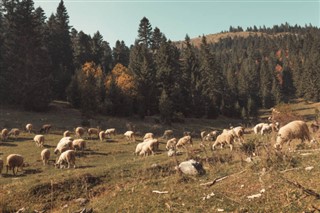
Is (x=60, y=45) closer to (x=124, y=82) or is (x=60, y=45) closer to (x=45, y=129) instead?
(x=124, y=82)

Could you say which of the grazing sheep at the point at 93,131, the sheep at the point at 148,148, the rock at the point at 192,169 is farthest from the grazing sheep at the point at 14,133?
the rock at the point at 192,169

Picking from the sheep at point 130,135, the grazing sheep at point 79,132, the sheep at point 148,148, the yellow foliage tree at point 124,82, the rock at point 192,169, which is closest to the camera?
the rock at point 192,169

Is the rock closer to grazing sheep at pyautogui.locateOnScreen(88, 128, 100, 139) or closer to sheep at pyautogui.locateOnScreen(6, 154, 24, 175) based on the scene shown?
sheep at pyautogui.locateOnScreen(6, 154, 24, 175)

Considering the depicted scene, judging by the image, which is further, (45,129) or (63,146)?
(45,129)

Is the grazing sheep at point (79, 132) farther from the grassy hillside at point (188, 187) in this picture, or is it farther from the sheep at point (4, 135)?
the grassy hillside at point (188, 187)

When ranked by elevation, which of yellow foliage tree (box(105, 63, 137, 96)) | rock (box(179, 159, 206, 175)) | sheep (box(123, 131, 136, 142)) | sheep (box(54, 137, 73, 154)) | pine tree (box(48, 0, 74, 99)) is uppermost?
pine tree (box(48, 0, 74, 99))

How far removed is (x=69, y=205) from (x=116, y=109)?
5143 cm

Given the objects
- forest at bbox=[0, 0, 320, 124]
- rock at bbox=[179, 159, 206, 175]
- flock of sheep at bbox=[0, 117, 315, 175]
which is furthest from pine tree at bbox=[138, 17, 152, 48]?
rock at bbox=[179, 159, 206, 175]

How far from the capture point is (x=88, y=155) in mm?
27766

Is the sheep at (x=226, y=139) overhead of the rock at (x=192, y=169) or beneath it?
beneath

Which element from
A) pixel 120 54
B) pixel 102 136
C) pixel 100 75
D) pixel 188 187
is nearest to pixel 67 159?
pixel 188 187

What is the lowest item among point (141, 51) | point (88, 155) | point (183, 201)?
point (88, 155)

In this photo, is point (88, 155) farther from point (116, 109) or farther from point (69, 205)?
point (116, 109)

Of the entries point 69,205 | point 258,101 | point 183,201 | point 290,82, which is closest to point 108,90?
point 69,205
